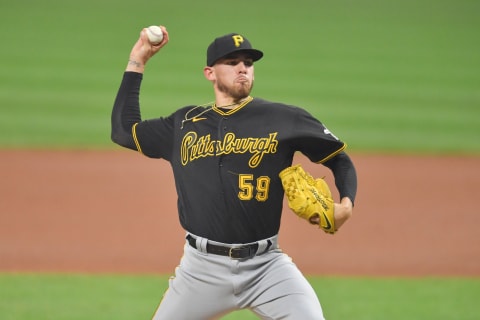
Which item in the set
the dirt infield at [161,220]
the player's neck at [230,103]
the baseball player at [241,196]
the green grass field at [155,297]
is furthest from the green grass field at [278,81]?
the player's neck at [230,103]

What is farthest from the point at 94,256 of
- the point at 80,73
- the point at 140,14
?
the point at 140,14

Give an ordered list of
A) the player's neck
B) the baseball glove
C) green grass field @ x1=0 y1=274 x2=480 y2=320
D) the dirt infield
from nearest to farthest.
Answer: the baseball glove → the player's neck → green grass field @ x1=0 y1=274 x2=480 y2=320 → the dirt infield

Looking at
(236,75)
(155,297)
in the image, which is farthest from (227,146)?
(155,297)

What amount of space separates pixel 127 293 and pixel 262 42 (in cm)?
1298

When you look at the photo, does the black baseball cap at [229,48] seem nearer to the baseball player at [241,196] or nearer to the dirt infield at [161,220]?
the baseball player at [241,196]

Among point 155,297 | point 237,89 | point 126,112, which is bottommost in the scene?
point 155,297

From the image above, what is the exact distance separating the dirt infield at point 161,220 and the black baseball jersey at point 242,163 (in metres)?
3.59

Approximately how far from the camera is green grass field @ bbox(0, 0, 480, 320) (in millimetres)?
7383

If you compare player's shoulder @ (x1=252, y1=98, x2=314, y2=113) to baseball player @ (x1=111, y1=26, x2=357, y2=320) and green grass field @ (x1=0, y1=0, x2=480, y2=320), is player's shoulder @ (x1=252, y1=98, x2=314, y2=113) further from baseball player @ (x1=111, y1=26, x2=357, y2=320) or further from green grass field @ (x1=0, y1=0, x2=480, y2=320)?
green grass field @ (x1=0, y1=0, x2=480, y2=320)

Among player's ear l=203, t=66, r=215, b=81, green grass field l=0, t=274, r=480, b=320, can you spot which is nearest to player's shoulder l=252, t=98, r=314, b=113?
player's ear l=203, t=66, r=215, b=81

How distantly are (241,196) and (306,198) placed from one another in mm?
361

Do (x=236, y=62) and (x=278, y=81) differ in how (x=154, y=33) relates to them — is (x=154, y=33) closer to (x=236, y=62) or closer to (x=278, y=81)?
(x=236, y=62)

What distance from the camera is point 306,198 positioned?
445cm

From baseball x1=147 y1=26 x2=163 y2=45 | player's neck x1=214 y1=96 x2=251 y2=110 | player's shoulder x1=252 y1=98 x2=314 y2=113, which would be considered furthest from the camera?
baseball x1=147 y1=26 x2=163 y2=45
